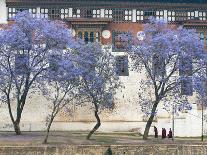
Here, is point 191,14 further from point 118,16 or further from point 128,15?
point 118,16

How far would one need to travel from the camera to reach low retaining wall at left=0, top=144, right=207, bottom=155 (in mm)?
38031

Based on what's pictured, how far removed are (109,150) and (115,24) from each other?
1834 cm

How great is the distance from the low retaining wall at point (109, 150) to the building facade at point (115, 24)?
11.3 meters

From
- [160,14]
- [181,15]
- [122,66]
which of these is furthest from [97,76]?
[181,15]

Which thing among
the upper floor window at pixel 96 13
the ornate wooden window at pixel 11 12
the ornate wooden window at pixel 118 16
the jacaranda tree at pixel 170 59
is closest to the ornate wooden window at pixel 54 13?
the ornate wooden window at pixel 11 12

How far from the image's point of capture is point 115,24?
5412 centimetres

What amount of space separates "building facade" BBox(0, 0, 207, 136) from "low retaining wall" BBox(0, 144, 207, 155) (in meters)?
11.3

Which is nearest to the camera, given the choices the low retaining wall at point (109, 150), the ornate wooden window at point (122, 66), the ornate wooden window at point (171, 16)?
the low retaining wall at point (109, 150)

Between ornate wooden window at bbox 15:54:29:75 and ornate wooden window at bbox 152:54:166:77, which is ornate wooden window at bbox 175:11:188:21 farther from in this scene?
ornate wooden window at bbox 15:54:29:75

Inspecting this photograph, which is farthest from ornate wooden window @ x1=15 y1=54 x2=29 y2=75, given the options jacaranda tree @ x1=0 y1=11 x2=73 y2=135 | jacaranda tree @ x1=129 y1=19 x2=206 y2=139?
jacaranda tree @ x1=129 y1=19 x2=206 y2=139

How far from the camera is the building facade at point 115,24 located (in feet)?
171

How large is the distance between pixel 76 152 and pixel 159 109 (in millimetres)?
16114

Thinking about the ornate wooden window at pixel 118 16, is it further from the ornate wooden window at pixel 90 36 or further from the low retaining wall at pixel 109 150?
the low retaining wall at pixel 109 150

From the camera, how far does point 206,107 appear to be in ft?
170
